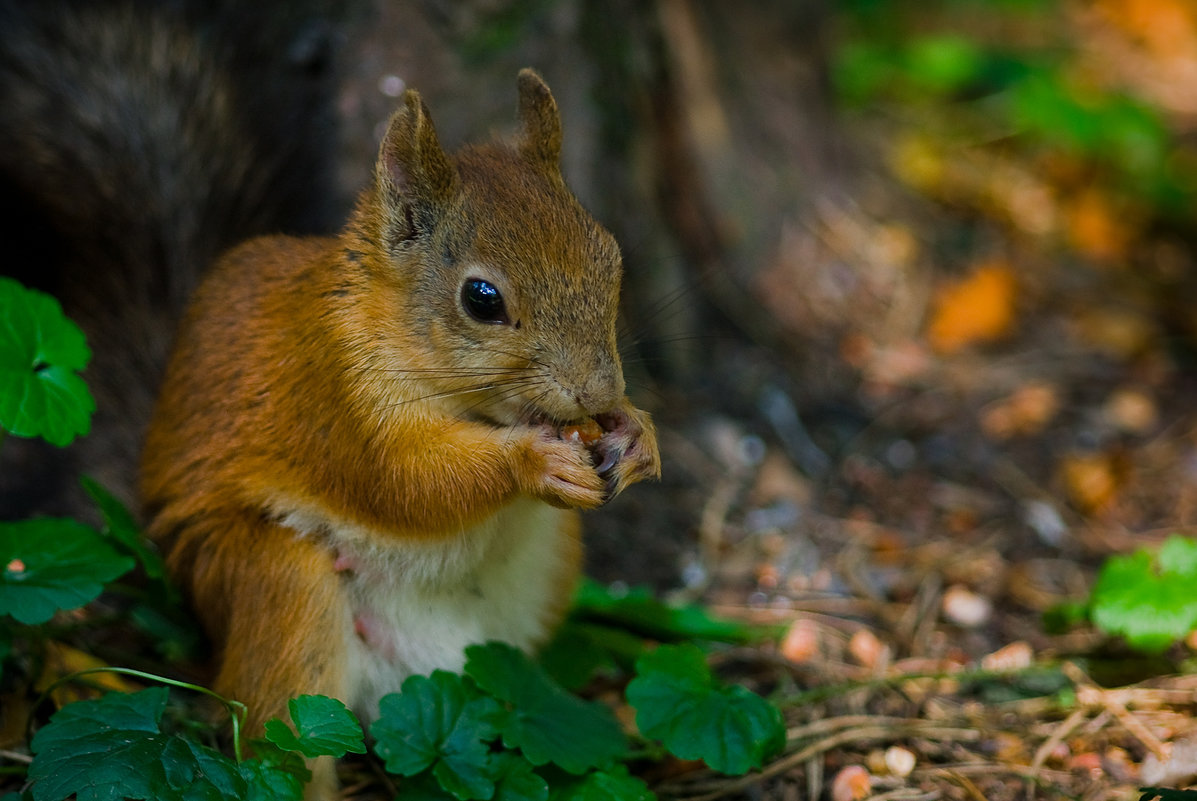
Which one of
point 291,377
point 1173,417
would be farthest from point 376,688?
point 1173,417

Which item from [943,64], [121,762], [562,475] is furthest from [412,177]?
[943,64]

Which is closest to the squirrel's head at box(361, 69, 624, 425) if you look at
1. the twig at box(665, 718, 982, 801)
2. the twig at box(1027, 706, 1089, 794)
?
the twig at box(665, 718, 982, 801)

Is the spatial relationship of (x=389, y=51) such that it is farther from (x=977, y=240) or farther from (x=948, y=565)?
(x=977, y=240)

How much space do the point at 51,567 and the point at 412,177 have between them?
0.82 metres

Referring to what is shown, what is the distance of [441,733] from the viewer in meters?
1.66

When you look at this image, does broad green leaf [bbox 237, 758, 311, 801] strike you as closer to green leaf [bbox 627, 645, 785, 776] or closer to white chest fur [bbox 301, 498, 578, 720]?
white chest fur [bbox 301, 498, 578, 720]

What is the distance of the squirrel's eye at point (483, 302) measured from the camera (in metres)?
1.68

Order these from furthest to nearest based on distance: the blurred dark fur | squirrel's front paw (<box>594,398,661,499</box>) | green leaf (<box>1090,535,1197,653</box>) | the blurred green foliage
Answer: the blurred green foliage, the blurred dark fur, green leaf (<box>1090,535,1197,653</box>), squirrel's front paw (<box>594,398,661,499</box>)

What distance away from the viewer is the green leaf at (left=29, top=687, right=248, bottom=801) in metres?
1.39

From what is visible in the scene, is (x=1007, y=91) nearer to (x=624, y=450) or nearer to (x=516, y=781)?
(x=624, y=450)

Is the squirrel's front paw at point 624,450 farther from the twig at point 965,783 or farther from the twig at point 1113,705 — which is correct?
the twig at point 1113,705

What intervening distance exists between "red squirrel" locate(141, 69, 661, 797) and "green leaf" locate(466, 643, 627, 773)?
0.43 ft

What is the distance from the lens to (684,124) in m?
3.36

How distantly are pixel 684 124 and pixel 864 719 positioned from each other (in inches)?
76.8
